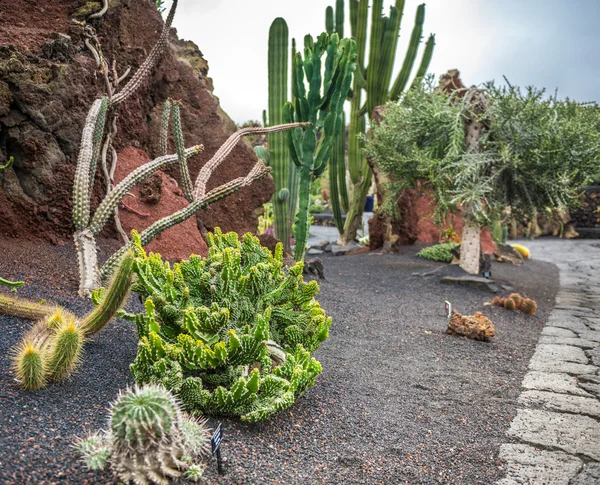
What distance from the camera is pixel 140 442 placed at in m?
1.95

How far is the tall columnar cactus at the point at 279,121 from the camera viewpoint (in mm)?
8359

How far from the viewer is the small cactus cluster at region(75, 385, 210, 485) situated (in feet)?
6.44

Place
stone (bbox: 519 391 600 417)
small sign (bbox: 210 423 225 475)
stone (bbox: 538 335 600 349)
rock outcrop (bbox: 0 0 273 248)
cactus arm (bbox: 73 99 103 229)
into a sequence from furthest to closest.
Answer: stone (bbox: 538 335 600 349) → rock outcrop (bbox: 0 0 273 248) → cactus arm (bbox: 73 99 103 229) → stone (bbox: 519 391 600 417) → small sign (bbox: 210 423 225 475)

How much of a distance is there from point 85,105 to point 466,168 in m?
5.01

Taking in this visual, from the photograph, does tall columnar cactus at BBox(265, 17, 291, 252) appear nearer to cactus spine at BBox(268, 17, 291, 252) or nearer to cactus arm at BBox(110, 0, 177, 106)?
cactus spine at BBox(268, 17, 291, 252)

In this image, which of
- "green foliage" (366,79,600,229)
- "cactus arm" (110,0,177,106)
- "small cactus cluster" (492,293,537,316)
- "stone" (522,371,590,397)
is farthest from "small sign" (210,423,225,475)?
"green foliage" (366,79,600,229)

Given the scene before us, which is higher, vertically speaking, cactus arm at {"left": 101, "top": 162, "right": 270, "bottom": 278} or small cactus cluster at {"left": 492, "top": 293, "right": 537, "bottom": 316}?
cactus arm at {"left": 101, "top": 162, "right": 270, "bottom": 278}

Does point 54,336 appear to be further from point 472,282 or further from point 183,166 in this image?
A: point 472,282

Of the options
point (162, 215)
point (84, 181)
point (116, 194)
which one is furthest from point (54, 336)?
point (162, 215)

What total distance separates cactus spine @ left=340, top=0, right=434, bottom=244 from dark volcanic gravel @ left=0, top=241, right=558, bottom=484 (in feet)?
22.3

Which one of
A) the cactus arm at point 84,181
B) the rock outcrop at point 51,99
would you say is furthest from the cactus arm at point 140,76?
the cactus arm at point 84,181

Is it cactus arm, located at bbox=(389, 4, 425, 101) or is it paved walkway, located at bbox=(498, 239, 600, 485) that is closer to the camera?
paved walkway, located at bbox=(498, 239, 600, 485)

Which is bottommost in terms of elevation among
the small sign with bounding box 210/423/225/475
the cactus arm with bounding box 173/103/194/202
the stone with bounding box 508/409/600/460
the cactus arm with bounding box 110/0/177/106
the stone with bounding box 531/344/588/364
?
the stone with bounding box 531/344/588/364

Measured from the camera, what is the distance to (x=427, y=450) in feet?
9.93
